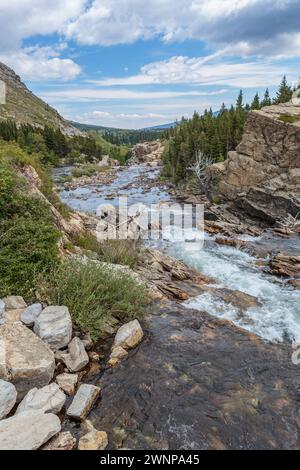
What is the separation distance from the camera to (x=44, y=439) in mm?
4090

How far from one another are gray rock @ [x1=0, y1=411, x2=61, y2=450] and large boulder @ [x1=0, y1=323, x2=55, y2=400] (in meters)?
0.65

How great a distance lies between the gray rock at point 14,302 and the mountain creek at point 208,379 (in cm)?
187

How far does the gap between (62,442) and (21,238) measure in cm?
439

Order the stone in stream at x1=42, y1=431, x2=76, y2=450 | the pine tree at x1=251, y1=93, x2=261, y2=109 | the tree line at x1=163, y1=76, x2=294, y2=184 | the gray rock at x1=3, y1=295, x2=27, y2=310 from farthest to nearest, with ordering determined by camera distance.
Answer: the pine tree at x1=251, y1=93, x2=261, y2=109 < the tree line at x1=163, y1=76, x2=294, y2=184 < the gray rock at x1=3, y1=295, x2=27, y2=310 < the stone in stream at x1=42, y1=431, x2=76, y2=450

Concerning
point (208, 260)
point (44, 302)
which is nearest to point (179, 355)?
point (44, 302)

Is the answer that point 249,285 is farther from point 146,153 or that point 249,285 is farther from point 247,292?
point 146,153

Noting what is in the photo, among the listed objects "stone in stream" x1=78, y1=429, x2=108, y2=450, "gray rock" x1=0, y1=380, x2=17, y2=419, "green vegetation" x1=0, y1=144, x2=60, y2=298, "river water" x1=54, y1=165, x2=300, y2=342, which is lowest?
"river water" x1=54, y1=165, x2=300, y2=342

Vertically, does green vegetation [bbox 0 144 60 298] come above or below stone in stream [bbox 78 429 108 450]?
above

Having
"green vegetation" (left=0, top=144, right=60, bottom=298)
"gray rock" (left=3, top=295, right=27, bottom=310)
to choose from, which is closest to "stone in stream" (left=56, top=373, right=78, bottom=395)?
"gray rock" (left=3, top=295, right=27, bottom=310)

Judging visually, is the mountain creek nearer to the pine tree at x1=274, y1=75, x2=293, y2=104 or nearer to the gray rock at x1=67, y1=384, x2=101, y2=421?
the gray rock at x1=67, y1=384, x2=101, y2=421

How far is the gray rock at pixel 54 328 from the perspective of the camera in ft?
19.2

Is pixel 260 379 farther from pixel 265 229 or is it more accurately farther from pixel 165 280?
pixel 265 229

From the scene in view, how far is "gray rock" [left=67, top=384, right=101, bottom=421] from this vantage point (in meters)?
4.66

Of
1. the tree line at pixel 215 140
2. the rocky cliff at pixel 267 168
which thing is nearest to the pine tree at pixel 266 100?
the tree line at pixel 215 140
